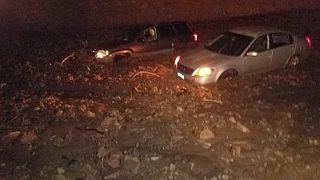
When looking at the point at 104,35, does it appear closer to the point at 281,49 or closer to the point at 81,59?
the point at 81,59

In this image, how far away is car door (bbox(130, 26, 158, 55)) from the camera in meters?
16.9

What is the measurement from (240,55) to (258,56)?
635 mm

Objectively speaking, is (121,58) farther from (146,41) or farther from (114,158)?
(114,158)

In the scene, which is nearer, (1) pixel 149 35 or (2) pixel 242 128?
(2) pixel 242 128

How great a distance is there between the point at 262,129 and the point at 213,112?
142 centimetres

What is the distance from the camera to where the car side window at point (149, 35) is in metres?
17.2

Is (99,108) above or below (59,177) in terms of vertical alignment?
above

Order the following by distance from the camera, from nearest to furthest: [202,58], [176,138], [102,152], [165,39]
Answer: [102,152] < [176,138] < [202,58] < [165,39]

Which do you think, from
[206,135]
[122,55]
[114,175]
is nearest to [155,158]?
[114,175]

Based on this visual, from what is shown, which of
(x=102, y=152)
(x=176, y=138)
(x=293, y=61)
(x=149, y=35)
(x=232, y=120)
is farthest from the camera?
(x=149, y=35)

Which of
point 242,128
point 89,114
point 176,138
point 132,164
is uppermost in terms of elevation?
point 89,114

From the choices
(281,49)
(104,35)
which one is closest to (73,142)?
(281,49)

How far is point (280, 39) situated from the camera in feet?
48.5

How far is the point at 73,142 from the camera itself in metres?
9.70
